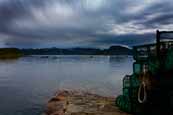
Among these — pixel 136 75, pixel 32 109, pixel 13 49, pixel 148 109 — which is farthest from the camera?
pixel 13 49

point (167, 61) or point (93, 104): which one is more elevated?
point (167, 61)

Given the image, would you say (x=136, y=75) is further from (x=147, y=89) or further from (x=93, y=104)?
(x=93, y=104)

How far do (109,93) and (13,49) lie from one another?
580 feet

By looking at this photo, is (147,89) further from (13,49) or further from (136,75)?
(13,49)

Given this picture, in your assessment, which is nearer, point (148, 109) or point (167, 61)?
point (167, 61)

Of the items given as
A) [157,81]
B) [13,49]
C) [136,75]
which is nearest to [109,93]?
[136,75]

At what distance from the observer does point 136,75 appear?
596 inches

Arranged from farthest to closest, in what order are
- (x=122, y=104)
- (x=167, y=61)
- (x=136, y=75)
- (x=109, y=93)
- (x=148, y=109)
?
1. (x=109, y=93)
2. (x=122, y=104)
3. (x=136, y=75)
4. (x=148, y=109)
5. (x=167, y=61)

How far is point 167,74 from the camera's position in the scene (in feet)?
43.7

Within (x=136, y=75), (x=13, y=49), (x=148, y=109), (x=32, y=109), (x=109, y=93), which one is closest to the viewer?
(x=148, y=109)

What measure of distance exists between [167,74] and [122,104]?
13.1 ft

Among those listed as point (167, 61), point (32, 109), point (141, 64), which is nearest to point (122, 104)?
point (141, 64)

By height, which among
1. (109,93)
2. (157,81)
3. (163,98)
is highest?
(157,81)

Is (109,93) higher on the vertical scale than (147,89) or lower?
lower
